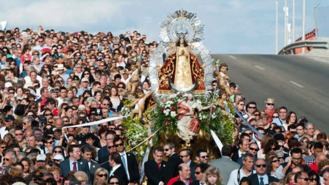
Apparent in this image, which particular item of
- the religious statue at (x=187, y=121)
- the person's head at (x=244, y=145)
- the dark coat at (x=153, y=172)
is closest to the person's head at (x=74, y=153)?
the dark coat at (x=153, y=172)

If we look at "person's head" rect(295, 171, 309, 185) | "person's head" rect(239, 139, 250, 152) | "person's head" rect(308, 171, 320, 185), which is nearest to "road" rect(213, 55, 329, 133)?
"person's head" rect(239, 139, 250, 152)

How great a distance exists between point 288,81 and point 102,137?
80.0ft

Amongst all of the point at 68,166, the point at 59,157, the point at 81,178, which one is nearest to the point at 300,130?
the point at 59,157

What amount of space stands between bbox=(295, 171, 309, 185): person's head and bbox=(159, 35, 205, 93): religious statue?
7.52 m

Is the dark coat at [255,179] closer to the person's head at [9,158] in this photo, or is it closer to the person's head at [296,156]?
the person's head at [296,156]

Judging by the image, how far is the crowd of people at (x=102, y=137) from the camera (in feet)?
57.2

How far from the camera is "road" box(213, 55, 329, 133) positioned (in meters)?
37.6

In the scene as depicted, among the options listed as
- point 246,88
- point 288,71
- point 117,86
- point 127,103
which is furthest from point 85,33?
point 127,103

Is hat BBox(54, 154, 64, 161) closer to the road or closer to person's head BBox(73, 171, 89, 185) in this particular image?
person's head BBox(73, 171, 89, 185)

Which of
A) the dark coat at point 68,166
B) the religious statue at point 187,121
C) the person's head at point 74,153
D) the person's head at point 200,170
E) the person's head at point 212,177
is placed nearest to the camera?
the person's head at point 212,177

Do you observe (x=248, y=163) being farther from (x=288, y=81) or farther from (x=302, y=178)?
(x=288, y=81)

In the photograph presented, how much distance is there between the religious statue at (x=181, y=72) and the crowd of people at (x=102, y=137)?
0.66 m

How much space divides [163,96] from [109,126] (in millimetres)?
1369

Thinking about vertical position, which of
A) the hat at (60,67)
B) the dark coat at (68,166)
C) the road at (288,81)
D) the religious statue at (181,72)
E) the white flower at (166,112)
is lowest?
the road at (288,81)
